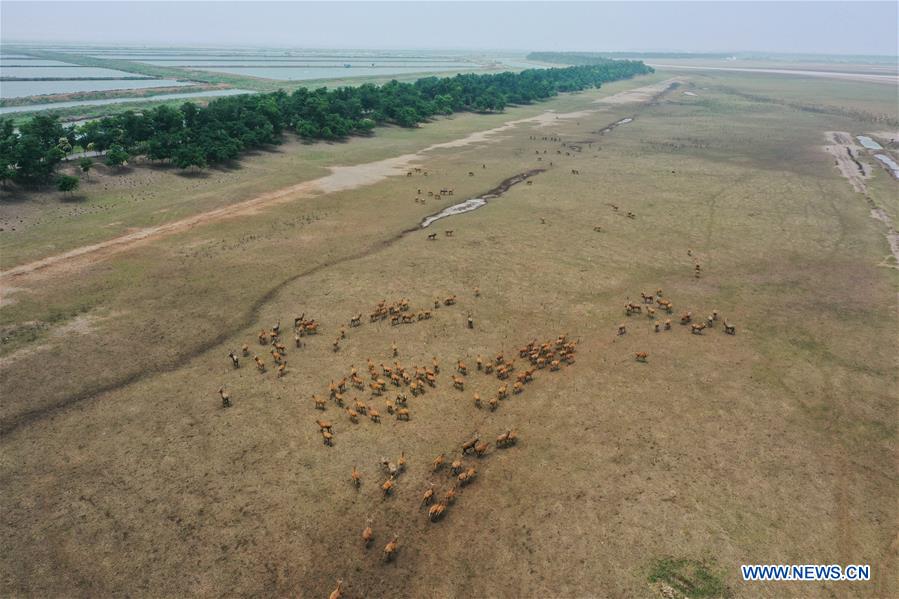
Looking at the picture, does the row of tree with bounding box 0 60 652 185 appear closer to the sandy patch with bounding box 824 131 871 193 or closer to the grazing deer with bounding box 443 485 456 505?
the grazing deer with bounding box 443 485 456 505

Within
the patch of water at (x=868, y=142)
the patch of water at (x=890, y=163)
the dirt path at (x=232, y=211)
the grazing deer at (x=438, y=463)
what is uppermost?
the patch of water at (x=868, y=142)

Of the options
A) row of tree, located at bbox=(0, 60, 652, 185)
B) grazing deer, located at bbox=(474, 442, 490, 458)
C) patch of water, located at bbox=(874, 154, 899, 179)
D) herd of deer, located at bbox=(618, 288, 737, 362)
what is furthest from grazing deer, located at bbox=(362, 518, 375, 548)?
patch of water, located at bbox=(874, 154, 899, 179)

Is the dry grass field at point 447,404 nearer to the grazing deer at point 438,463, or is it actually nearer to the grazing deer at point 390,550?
the grazing deer at point 390,550

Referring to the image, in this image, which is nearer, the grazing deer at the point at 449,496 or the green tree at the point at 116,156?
the grazing deer at the point at 449,496

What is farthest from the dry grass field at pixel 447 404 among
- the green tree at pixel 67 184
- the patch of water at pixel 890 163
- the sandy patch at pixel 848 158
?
the patch of water at pixel 890 163

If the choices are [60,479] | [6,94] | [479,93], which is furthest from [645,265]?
[6,94]

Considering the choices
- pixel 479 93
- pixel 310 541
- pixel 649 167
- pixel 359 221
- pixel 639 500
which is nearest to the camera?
pixel 310 541

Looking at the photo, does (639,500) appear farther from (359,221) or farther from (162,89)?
(162,89)
